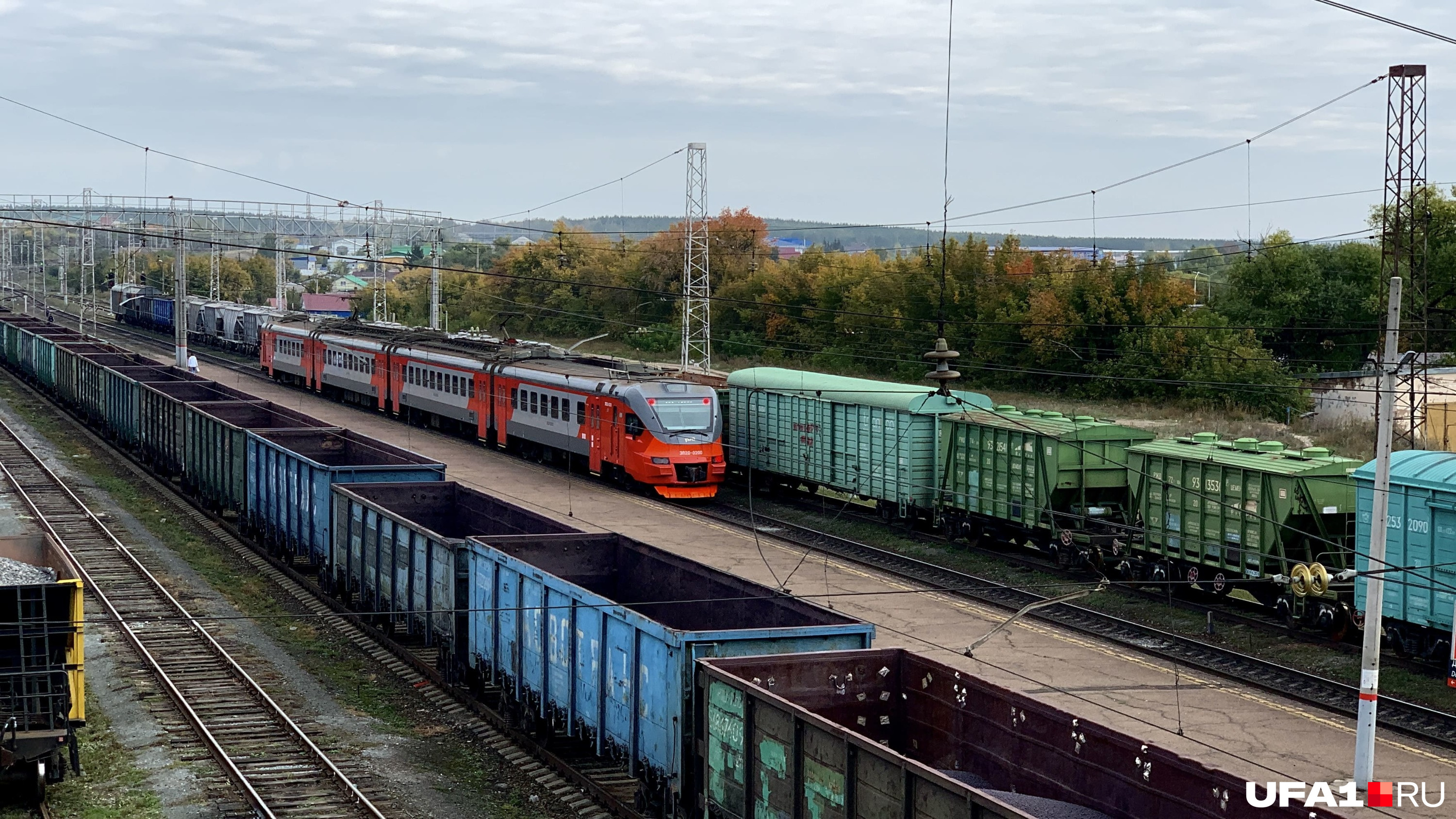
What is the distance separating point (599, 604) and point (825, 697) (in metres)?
2.85

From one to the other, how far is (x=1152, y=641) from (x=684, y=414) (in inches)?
598

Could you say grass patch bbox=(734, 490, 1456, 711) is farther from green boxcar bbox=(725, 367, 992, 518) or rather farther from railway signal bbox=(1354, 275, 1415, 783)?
railway signal bbox=(1354, 275, 1415, 783)

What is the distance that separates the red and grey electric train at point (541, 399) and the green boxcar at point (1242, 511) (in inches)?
500

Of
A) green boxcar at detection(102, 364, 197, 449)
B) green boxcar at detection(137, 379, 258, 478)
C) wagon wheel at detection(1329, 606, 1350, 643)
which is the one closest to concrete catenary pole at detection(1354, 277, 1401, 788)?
wagon wheel at detection(1329, 606, 1350, 643)

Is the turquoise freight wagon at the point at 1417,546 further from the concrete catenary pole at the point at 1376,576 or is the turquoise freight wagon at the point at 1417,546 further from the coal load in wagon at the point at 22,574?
the coal load in wagon at the point at 22,574

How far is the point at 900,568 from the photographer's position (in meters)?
28.3

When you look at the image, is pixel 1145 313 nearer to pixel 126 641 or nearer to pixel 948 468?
pixel 948 468

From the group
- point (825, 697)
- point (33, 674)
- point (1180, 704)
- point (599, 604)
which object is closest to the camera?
point (825, 697)

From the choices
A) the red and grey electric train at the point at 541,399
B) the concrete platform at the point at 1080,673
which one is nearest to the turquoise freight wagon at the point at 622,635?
the concrete platform at the point at 1080,673

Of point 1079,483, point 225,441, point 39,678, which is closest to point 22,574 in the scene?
point 39,678

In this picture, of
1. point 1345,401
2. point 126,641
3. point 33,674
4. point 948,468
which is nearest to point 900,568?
point 948,468

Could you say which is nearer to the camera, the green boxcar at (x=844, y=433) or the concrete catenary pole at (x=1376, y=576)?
the concrete catenary pole at (x=1376, y=576)

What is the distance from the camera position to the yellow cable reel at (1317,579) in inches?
761

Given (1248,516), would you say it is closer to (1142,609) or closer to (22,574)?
(1142,609)
